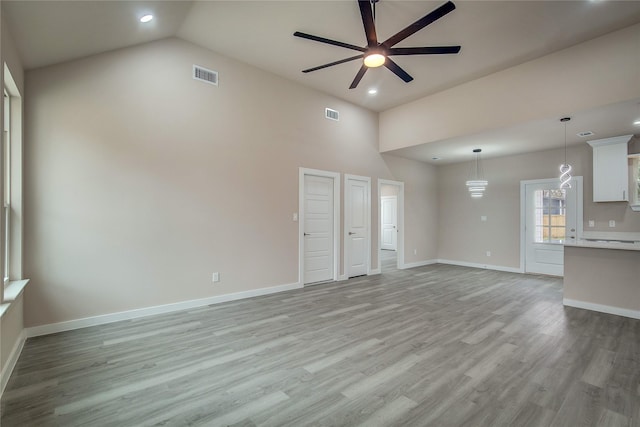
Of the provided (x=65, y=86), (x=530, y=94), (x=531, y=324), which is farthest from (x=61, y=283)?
(x=530, y=94)

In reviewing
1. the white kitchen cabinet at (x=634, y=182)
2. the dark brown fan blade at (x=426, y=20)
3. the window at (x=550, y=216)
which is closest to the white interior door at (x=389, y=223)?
the window at (x=550, y=216)

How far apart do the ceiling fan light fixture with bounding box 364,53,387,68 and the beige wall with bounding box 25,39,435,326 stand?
2345 mm

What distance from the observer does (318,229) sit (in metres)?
5.82

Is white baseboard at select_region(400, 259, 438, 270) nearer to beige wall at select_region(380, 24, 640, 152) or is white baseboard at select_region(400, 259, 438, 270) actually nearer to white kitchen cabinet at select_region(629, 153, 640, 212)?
beige wall at select_region(380, 24, 640, 152)

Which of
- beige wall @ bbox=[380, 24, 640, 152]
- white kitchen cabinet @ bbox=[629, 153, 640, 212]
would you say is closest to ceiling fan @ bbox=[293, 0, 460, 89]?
beige wall @ bbox=[380, 24, 640, 152]

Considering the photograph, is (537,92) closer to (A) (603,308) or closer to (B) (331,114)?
(A) (603,308)

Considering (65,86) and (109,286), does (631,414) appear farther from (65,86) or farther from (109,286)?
(65,86)

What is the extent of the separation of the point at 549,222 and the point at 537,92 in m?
3.49

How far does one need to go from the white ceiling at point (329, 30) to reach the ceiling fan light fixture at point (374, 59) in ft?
2.41

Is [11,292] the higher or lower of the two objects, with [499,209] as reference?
lower

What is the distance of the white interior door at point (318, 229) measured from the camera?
18.5 ft

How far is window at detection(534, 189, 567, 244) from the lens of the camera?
6.41 m

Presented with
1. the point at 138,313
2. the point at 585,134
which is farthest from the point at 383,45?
the point at 585,134

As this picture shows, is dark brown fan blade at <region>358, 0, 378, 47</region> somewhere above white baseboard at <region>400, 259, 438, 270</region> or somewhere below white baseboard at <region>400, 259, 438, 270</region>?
above
